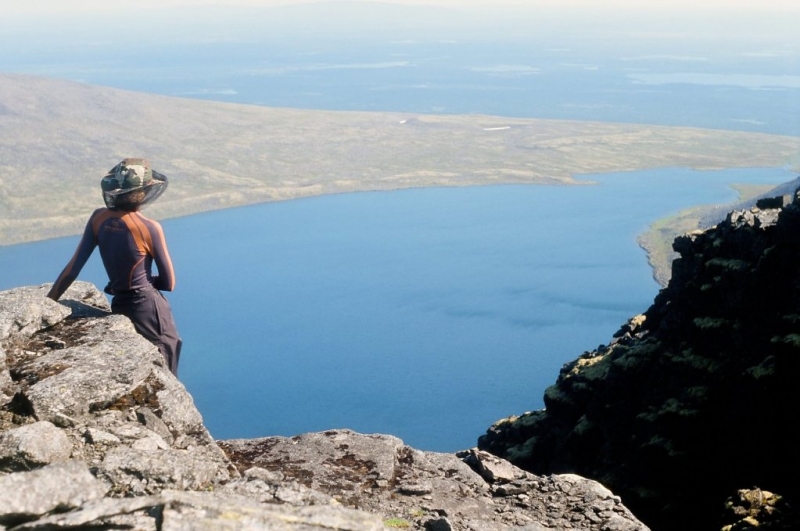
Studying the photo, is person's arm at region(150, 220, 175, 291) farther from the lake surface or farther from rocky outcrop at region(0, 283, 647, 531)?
the lake surface

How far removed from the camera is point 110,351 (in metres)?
10.7

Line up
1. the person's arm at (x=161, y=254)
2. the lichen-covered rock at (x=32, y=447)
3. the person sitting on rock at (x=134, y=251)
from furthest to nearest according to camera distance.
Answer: the person's arm at (x=161, y=254) < the person sitting on rock at (x=134, y=251) < the lichen-covered rock at (x=32, y=447)

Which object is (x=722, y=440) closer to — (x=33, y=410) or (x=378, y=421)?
(x=33, y=410)

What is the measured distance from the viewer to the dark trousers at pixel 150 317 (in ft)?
38.9

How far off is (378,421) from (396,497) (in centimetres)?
7564

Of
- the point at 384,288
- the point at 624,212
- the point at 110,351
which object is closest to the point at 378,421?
the point at 384,288

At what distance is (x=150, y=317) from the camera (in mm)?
11906

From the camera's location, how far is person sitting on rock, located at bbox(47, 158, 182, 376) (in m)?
11.4

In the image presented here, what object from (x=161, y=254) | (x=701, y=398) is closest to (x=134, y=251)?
(x=161, y=254)

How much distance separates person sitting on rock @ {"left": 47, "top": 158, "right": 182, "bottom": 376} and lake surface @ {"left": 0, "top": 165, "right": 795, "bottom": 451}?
65368 mm

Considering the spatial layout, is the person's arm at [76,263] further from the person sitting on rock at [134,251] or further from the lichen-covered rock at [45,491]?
the lichen-covered rock at [45,491]

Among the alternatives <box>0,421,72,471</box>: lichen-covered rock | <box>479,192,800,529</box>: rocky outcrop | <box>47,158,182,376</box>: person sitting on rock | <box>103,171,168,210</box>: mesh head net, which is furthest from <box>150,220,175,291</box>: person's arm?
<box>479,192,800,529</box>: rocky outcrop

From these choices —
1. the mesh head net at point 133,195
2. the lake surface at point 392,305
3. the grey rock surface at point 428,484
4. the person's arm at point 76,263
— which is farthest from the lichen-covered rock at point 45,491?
the lake surface at point 392,305

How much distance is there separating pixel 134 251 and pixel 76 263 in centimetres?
99
